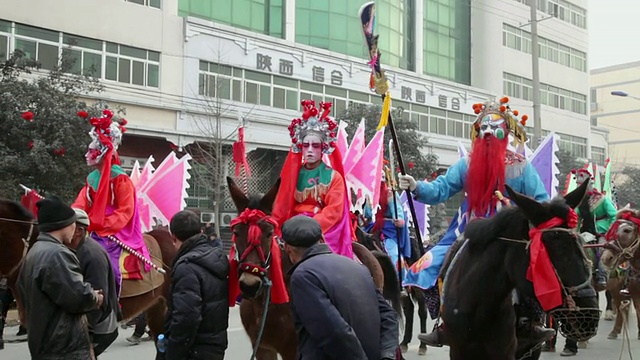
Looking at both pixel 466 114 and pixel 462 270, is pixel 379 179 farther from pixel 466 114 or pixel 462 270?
pixel 466 114

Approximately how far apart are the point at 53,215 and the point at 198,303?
4.02 ft

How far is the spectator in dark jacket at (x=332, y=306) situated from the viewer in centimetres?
377

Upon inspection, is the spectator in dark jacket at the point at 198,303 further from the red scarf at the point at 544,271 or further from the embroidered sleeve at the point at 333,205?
the red scarf at the point at 544,271

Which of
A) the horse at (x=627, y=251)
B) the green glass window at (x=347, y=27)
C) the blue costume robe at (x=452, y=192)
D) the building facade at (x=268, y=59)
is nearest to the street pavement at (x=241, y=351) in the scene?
the horse at (x=627, y=251)

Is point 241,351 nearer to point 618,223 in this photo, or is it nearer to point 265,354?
point 265,354

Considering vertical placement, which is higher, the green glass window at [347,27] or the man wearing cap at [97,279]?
the green glass window at [347,27]

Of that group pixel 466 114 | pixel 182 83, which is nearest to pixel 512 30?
pixel 466 114

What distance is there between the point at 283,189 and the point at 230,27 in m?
22.1

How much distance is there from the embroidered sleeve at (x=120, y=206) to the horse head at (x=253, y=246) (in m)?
2.59

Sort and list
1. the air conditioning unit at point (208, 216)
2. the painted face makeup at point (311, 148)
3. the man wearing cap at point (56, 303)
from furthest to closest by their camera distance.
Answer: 1. the air conditioning unit at point (208, 216)
2. the painted face makeup at point (311, 148)
3. the man wearing cap at point (56, 303)

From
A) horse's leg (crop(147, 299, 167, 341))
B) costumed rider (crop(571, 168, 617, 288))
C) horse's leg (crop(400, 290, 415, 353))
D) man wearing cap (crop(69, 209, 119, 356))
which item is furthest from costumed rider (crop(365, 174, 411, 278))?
man wearing cap (crop(69, 209, 119, 356))

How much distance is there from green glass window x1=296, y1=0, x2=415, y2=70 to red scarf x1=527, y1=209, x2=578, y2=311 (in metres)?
28.3

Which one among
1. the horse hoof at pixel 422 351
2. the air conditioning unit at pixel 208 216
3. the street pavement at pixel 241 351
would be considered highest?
the air conditioning unit at pixel 208 216

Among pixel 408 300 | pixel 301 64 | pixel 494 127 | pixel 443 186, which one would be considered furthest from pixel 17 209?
pixel 301 64
